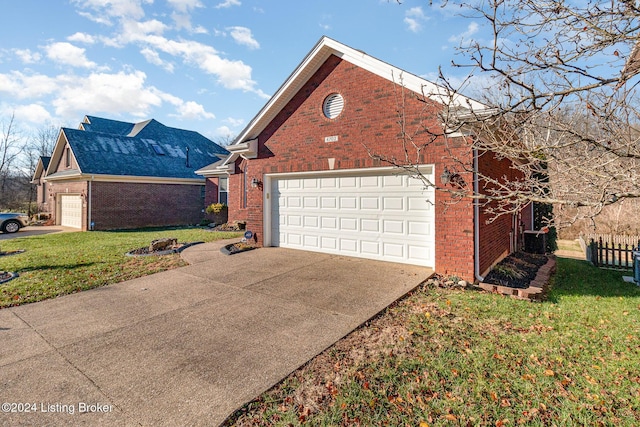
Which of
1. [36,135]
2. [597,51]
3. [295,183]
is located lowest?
[295,183]

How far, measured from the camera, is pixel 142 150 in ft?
73.6

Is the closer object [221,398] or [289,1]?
[221,398]

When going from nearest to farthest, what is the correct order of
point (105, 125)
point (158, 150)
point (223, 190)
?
1. point (223, 190)
2. point (158, 150)
3. point (105, 125)

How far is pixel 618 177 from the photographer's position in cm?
319

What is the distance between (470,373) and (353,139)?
6273 mm

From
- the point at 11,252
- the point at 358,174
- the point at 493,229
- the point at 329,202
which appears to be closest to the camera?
the point at 493,229

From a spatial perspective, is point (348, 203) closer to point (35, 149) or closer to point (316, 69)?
point (316, 69)

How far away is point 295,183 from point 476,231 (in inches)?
216

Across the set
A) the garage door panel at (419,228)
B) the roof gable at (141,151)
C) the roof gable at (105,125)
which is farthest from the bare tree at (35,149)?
the garage door panel at (419,228)

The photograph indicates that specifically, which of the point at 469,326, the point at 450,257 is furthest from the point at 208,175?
the point at 469,326

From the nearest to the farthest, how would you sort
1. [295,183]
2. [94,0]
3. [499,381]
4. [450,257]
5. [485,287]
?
[499,381] < [485,287] < [450,257] < [94,0] < [295,183]

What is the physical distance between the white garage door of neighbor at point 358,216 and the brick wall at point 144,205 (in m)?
13.5

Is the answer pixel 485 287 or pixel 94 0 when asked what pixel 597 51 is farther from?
pixel 94 0

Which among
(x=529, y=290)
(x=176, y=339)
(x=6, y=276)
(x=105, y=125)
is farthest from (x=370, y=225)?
(x=105, y=125)
